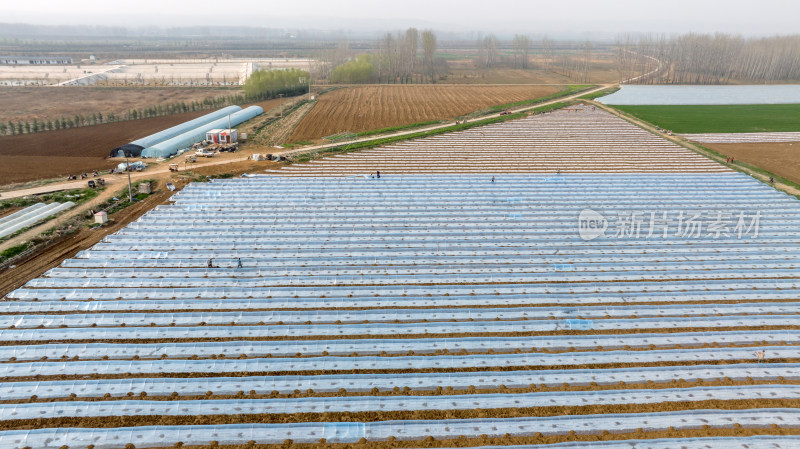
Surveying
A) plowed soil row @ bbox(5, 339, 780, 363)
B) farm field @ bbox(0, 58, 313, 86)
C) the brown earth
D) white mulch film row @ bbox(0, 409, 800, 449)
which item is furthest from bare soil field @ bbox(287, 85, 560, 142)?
white mulch film row @ bbox(0, 409, 800, 449)

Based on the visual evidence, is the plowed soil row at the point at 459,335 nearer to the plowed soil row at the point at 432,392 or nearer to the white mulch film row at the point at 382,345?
the white mulch film row at the point at 382,345

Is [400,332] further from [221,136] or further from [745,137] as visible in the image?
[745,137]

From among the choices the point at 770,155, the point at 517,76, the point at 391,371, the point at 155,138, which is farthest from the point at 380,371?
the point at 517,76

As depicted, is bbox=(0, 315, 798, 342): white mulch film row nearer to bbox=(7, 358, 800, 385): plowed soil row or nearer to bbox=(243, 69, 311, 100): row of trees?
bbox=(7, 358, 800, 385): plowed soil row

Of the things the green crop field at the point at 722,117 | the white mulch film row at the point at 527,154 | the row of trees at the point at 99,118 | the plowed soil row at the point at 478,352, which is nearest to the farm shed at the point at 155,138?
the row of trees at the point at 99,118

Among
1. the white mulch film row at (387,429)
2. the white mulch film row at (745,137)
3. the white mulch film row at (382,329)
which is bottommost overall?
the white mulch film row at (387,429)

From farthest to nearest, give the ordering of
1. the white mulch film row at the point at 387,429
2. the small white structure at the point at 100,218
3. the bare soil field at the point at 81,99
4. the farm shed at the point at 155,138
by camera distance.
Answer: the bare soil field at the point at 81,99
the farm shed at the point at 155,138
the small white structure at the point at 100,218
the white mulch film row at the point at 387,429

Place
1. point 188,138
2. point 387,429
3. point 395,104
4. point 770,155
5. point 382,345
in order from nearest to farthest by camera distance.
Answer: point 387,429 < point 382,345 < point 770,155 < point 188,138 < point 395,104
